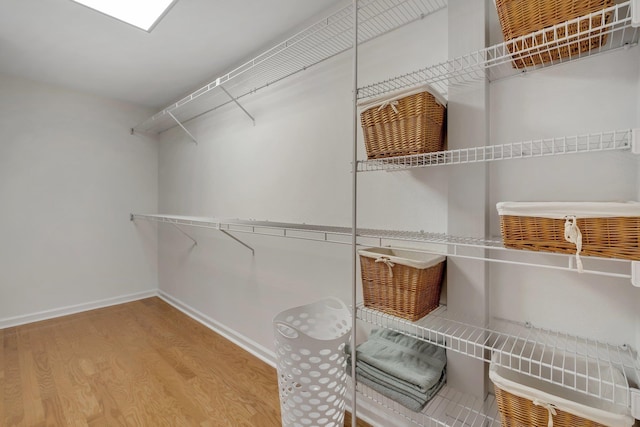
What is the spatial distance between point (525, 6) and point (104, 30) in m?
2.13

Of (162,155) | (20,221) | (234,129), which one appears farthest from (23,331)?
(234,129)

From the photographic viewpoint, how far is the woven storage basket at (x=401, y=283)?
1022 millimetres

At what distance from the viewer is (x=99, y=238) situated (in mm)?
3004

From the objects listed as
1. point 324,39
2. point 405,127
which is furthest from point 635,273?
point 324,39

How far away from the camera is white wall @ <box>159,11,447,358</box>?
133 cm

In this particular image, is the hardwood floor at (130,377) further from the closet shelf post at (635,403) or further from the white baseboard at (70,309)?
the closet shelf post at (635,403)

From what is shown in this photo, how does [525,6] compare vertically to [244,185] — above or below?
above

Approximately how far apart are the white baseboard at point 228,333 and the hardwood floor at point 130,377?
39mm

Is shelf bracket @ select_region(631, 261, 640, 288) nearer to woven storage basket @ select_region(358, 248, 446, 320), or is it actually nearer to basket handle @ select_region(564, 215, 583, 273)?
basket handle @ select_region(564, 215, 583, 273)

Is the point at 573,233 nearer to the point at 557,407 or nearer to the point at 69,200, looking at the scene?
the point at 557,407

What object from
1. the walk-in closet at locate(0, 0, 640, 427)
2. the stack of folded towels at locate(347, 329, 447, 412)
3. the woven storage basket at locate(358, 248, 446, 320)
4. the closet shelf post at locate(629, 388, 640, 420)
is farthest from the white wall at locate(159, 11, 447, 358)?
the closet shelf post at locate(629, 388, 640, 420)

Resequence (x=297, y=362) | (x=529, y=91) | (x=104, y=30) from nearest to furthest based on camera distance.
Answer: (x=529, y=91) → (x=297, y=362) → (x=104, y=30)

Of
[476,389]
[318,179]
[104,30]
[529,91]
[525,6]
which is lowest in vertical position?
[476,389]

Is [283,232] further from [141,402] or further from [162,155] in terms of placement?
[162,155]
